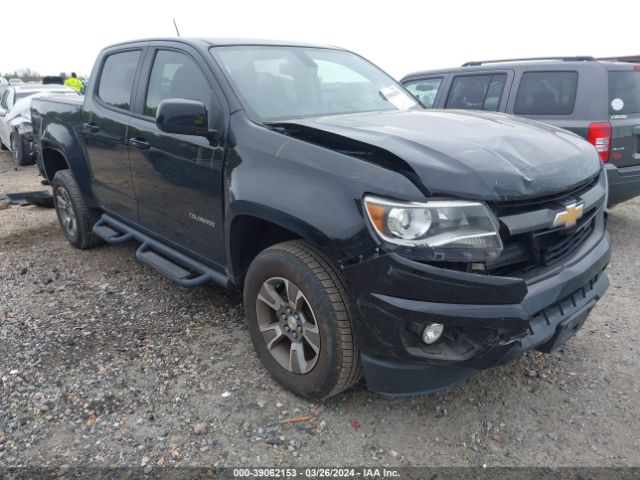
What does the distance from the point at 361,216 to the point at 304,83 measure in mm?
1567

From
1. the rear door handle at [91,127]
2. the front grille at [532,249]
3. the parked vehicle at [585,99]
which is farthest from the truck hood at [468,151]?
the rear door handle at [91,127]

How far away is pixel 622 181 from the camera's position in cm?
507

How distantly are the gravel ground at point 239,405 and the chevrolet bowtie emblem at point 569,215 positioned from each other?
1000mm

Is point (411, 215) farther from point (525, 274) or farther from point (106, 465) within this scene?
point (106, 465)

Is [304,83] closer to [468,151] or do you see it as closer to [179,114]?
[179,114]

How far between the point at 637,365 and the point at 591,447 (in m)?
A: 0.91

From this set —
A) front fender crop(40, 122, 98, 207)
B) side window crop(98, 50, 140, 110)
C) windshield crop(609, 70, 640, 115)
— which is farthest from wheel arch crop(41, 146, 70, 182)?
windshield crop(609, 70, 640, 115)

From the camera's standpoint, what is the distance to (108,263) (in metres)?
4.91

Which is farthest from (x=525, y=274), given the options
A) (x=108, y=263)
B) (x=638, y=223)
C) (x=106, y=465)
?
(x=638, y=223)

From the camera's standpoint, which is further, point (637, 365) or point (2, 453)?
point (637, 365)

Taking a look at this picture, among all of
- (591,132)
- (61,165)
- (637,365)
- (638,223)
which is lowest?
(638,223)

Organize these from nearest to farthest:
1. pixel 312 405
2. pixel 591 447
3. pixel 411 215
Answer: pixel 411 215, pixel 591 447, pixel 312 405

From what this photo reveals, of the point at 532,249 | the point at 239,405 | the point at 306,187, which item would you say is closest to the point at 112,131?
the point at 306,187

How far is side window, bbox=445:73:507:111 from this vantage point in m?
6.10
